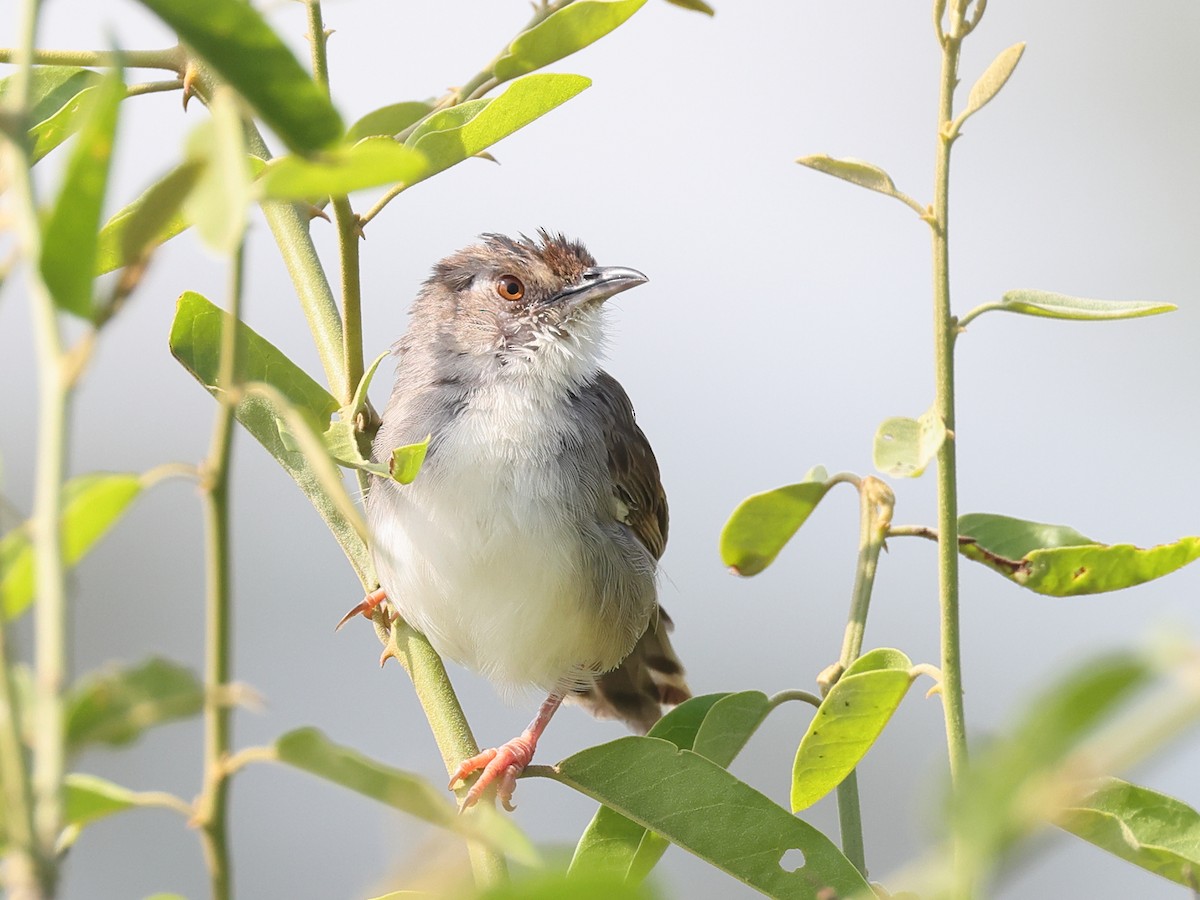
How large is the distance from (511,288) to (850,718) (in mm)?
3283

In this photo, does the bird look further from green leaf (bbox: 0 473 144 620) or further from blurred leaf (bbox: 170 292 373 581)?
green leaf (bbox: 0 473 144 620)

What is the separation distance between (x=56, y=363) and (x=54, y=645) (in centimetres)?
15

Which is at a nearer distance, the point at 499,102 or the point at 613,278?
the point at 499,102

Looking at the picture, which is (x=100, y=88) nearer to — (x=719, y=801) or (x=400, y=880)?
(x=400, y=880)

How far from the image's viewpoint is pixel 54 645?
2.17ft

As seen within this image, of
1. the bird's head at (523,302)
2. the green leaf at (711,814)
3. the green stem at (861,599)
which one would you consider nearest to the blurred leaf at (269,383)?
the green leaf at (711,814)

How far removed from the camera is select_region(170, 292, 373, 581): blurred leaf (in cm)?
226

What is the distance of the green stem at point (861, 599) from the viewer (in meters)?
1.83

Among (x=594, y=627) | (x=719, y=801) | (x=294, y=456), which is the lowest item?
(x=594, y=627)

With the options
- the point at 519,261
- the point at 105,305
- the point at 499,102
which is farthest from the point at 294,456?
the point at 519,261

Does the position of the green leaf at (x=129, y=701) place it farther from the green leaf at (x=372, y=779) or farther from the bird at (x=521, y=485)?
the bird at (x=521, y=485)

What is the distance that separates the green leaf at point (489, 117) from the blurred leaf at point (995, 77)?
25.3 inches

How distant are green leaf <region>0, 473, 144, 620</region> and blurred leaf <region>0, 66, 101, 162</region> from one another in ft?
3.96

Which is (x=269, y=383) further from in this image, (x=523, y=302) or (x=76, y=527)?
(x=523, y=302)
